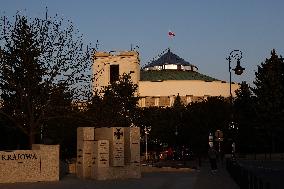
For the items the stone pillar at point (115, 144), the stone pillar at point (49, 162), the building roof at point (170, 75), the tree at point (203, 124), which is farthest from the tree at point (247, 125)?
the building roof at point (170, 75)

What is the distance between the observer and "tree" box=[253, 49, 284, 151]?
2574 inches

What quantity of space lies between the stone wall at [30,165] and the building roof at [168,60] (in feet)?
472

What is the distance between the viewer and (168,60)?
17212 cm

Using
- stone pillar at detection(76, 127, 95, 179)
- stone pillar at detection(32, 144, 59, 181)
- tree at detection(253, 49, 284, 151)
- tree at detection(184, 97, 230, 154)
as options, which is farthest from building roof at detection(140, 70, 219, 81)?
stone pillar at detection(32, 144, 59, 181)

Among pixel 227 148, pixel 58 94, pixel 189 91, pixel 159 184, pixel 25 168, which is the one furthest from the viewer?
pixel 189 91

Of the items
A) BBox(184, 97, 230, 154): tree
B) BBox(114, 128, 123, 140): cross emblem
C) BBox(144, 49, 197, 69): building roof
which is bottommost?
BBox(114, 128, 123, 140): cross emblem

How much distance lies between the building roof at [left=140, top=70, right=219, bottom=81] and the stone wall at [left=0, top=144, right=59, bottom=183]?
123727 millimetres

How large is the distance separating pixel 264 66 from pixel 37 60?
128 ft

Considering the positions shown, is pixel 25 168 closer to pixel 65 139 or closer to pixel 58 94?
pixel 58 94

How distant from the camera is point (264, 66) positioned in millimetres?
68938

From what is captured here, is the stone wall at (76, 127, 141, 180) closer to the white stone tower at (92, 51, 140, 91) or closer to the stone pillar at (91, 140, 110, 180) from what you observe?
the stone pillar at (91, 140, 110, 180)

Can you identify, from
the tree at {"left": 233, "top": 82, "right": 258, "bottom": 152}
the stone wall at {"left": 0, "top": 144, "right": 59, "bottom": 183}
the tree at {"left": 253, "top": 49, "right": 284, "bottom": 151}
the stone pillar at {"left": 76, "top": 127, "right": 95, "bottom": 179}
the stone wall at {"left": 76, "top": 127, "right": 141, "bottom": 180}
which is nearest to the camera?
the stone wall at {"left": 0, "top": 144, "right": 59, "bottom": 183}

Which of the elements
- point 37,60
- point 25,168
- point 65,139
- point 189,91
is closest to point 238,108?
point 65,139

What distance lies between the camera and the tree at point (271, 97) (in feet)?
214
